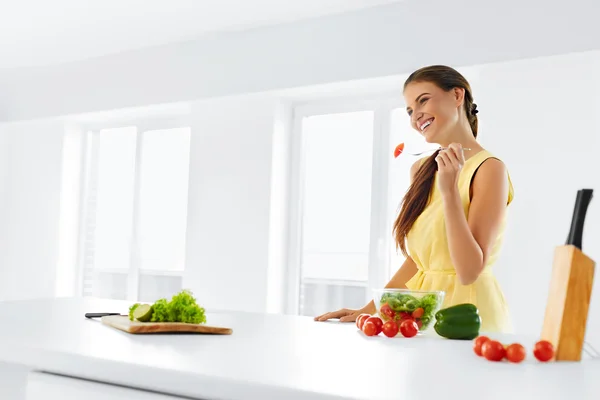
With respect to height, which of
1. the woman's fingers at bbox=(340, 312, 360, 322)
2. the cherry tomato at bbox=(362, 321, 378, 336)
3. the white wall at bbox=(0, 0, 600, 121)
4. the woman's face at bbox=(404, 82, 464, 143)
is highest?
the white wall at bbox=(0, 0, 600, 121)

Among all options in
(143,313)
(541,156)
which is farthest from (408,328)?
(541,156)

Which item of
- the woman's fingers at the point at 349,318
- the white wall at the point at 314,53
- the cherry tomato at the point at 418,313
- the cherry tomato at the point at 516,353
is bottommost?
the woman's fingers at the point at 349,318

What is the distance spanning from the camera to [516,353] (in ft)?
3.84

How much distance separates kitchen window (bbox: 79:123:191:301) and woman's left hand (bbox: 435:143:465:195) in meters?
4.27

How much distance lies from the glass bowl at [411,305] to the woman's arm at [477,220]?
0.24 m

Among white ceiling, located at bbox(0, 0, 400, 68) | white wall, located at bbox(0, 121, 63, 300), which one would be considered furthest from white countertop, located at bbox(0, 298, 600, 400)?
white wall, located at bbox(0, 121, 63, 300)

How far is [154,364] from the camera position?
1.09 m

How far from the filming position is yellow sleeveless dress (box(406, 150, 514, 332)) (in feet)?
6.15

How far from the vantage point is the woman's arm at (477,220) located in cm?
174

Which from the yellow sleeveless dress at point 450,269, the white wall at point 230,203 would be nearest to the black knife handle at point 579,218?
the yellow sleeveless dress at point 450,269

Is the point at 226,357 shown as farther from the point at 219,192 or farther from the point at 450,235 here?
the point at 219,192

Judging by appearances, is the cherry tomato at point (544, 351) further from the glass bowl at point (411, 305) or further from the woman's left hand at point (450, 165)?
the woman's left hand at point (450, 165)

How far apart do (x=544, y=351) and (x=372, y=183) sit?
3631 millimetres

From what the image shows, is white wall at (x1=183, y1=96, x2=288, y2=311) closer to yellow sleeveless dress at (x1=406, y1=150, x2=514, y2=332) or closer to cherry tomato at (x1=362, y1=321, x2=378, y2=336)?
yellow sleeveless dress at (x1=406, y1=150, x2=514, y2=332)
